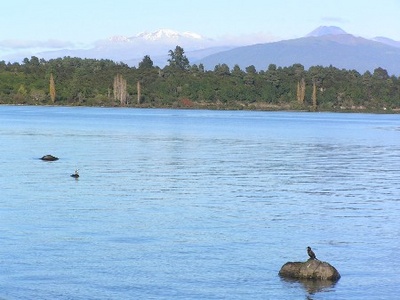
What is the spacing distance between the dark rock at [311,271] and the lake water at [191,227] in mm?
366

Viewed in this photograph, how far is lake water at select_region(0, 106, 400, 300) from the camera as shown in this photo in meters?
26.0

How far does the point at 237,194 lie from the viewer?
4466 centimetres

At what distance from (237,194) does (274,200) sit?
2.48 meters

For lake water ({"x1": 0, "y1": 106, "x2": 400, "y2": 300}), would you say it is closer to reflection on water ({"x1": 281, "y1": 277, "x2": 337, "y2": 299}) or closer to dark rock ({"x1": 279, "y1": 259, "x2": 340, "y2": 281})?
reflection on water ({"x1": 281, "y1": 277, "x2": 337, "y2": 299})

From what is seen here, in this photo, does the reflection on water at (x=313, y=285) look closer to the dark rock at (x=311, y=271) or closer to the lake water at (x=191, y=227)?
the lake water at (x=191, y=227)

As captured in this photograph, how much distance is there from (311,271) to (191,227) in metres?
8.31

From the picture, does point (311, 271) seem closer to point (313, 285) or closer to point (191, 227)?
point (313, 285)

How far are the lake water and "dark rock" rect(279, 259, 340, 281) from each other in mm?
366

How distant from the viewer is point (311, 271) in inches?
1056

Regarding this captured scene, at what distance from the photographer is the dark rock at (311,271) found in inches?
1054

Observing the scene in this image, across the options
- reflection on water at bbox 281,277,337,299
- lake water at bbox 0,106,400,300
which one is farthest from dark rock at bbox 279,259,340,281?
lake water at bbox 0,106,400,300

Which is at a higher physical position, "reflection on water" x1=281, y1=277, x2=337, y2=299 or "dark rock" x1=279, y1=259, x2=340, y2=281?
"dark rock" x1=279, y1=259, x2=340, y2=281

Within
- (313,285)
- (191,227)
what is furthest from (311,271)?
(191,227)

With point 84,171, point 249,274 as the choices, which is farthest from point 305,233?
point 84,171
